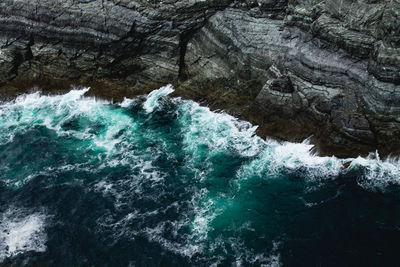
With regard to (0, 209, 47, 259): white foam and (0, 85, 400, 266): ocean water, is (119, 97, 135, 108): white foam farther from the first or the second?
(0, 209, 47, 259): white foam

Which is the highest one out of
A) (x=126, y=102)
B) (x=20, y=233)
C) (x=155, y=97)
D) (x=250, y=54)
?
(x=250, y=54)

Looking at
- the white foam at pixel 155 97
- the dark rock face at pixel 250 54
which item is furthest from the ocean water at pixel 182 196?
the dark rock face at pixel 250 54

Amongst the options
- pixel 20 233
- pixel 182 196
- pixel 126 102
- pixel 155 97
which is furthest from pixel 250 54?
pixel 20 233

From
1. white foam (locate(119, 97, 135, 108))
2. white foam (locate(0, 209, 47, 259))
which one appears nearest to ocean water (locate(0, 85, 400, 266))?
white foam (locate(0, 209, 47, 259))

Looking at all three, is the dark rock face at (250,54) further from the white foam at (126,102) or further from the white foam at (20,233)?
the white foam at (20,233)

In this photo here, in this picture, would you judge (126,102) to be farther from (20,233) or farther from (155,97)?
(20,233)
